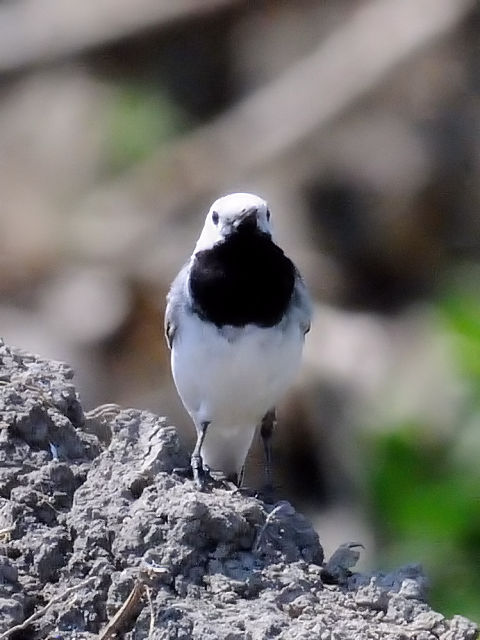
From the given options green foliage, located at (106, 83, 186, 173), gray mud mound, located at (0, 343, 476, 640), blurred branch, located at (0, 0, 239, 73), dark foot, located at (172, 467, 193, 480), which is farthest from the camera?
green foliage, located at (106, 83, 186, 173)

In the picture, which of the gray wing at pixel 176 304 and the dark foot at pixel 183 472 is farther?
the gray wing at pixel 176 304

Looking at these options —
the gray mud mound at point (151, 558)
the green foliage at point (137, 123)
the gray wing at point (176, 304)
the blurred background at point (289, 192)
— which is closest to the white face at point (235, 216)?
the gray wing at point (176, 304)

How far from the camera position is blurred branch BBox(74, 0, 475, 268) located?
44.2ft

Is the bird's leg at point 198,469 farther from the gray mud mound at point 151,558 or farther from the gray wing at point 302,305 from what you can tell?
the gray wing at point 302,305

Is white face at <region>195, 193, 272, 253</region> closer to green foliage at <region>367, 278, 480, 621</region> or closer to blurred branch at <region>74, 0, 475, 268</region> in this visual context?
green foliage at <region>367, 278, 480, 621</region>

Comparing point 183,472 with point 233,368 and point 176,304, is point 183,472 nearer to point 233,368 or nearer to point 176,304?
point 233,368

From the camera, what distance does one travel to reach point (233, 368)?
6.08 metres

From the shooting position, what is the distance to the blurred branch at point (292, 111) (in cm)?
1346

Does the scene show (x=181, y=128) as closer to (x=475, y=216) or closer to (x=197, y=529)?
(x=475, y=216)

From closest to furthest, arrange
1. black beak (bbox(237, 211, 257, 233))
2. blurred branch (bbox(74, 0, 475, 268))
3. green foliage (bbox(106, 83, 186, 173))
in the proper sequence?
black beak (bbox(237, 211, 257, 233)) < blurred branch (bbox(74, 0, 475, 268)) < green foliage (bbox(106, 83, 186, 173))

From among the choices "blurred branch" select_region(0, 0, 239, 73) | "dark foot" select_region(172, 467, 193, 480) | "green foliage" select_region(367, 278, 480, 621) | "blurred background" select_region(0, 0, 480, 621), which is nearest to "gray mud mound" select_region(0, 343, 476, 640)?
"dark foot" select_region(172, 467, 193, 480)

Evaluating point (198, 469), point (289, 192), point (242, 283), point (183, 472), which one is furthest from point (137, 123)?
point (183, 472)

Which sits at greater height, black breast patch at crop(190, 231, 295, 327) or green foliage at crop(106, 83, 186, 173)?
green foliage at crop(106, 83, 186, 173)

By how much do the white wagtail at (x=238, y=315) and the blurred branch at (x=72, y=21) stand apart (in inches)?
314
